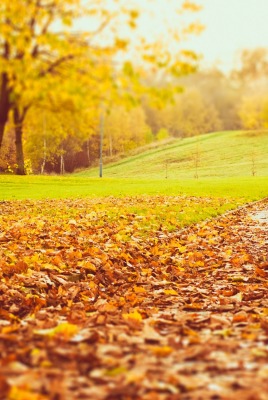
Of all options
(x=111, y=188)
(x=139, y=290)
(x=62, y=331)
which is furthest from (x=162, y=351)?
(x=111, y=188)

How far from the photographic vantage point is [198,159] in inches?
2178

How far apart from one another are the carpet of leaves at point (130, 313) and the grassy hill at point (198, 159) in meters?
43.0

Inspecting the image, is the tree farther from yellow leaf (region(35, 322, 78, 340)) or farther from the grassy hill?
the grassy hill

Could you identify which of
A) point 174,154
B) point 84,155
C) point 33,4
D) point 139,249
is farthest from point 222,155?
point 33,4

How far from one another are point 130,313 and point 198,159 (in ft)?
168

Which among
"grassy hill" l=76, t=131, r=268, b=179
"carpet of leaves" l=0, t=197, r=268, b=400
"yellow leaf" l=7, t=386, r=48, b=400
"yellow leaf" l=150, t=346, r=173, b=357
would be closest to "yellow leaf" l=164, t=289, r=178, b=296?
"carpet of leaves" l=0, t=197, r=268, b=400

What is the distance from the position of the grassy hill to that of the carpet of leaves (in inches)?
1691

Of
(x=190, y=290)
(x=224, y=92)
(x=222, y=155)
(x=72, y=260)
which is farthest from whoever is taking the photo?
(x=222, y=155)

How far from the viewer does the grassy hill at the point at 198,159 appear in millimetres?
55312

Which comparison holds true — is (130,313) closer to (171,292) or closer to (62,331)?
(62,331)

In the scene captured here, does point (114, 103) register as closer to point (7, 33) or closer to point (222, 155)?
point (7, 33)

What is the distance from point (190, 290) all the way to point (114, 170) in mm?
50921

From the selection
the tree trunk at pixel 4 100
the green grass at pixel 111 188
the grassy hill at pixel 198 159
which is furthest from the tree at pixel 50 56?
the grassy hill at pixel 198 159

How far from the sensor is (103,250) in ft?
31.8
